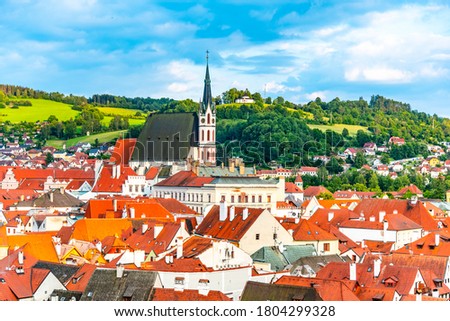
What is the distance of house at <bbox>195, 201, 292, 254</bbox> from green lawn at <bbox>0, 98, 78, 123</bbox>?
105 meters

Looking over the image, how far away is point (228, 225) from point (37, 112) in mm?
109491

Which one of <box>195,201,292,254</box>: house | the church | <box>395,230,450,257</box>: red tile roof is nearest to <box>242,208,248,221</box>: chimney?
<box>195,201,292,254</box>: house

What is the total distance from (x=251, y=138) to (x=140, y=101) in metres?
58.9

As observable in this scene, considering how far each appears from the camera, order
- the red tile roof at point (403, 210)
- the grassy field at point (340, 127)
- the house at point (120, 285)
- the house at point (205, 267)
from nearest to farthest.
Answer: the house at point (120, 285)
the house at point (205, 267)
the red tile roof at point (403, 210)
the grassy field at point (340, 127)

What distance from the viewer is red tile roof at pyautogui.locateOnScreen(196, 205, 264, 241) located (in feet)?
128

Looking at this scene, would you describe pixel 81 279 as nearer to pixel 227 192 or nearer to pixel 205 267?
pixel 205 267

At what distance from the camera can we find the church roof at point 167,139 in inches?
3194

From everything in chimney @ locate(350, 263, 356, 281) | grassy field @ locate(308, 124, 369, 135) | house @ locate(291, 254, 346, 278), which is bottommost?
house @ locate(291, 254, 346, 278)

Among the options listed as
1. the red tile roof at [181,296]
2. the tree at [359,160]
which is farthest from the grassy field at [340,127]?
the red tile roof at [181,296]

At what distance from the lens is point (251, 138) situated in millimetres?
107938

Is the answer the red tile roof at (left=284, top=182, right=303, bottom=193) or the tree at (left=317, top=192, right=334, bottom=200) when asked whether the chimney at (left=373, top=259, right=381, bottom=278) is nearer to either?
the tree at (left=317, top=192, right=334, bottom=200)

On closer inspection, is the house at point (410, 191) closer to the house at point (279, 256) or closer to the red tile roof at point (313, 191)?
the red tile roof at point (313, 191)
